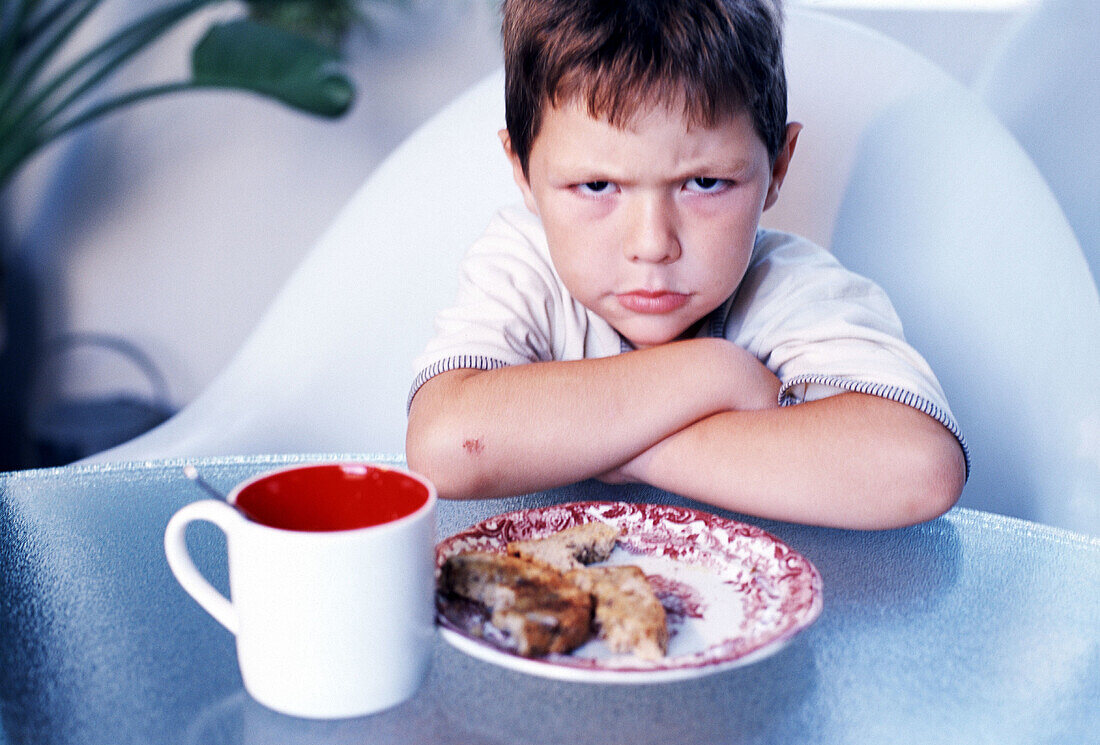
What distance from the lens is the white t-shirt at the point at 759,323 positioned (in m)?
0.69

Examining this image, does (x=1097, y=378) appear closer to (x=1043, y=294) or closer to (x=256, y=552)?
(x=1043, y=294)

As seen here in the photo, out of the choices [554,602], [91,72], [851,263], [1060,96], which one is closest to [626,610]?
[554,602]

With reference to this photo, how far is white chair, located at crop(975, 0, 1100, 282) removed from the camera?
4.00ft

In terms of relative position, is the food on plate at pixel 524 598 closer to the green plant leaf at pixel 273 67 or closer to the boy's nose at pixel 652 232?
the boy's nose at pixel 652 232

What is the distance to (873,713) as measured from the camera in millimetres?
430

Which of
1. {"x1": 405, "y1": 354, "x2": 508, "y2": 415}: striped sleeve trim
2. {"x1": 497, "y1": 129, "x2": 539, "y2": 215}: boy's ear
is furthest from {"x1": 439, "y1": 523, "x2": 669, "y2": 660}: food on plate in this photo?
{"x1": 497, "y1": 129, "x2": 539, "y2": 215}: boy's ear

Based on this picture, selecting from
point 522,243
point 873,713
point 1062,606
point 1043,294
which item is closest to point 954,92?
point 1043,294

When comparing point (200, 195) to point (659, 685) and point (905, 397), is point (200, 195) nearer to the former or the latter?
point (905, 397)

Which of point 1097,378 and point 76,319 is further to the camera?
point 76,319

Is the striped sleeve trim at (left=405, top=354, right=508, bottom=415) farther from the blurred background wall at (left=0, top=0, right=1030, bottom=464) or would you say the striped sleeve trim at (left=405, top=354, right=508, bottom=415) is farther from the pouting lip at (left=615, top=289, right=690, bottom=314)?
the blurred background wall at (left=0, top=0, right=1030, bottom=464)

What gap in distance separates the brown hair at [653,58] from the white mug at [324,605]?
1.13 feet

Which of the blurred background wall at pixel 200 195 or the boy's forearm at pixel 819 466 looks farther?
the blurred background wall at pixel 200 195

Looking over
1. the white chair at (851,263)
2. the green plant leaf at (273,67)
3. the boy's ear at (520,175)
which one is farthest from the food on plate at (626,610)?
the green plant leaf at (273,67)

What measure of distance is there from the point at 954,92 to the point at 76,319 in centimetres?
181
